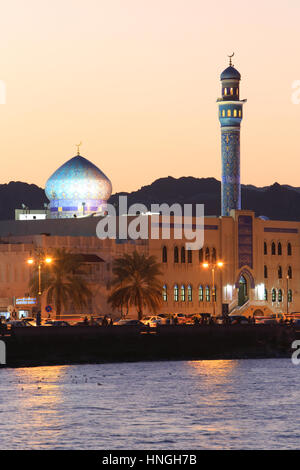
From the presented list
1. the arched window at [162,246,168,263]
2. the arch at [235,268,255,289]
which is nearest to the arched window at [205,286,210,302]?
the arch at [235,268,255,289]

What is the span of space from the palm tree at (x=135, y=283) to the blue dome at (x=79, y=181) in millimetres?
16512

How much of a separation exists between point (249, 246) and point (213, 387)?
50.2m

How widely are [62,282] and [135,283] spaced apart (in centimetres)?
746

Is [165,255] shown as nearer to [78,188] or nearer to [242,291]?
[242,291]

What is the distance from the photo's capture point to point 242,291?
110 meters

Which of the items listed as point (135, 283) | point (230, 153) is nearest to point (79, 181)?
point (230, 153)

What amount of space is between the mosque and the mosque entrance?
35 mm

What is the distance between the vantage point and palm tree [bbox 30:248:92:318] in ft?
287

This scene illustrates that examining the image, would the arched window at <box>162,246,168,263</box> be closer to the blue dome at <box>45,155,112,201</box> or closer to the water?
the blue dome at <box>45,155,112,201</box>

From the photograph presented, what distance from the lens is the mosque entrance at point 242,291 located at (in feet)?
360

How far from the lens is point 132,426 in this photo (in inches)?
1842

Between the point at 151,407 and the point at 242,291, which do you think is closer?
the point at 151,407

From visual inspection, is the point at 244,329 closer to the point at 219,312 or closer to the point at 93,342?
the point at 93,342

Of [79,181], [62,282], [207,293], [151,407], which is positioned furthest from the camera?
[79,181]
